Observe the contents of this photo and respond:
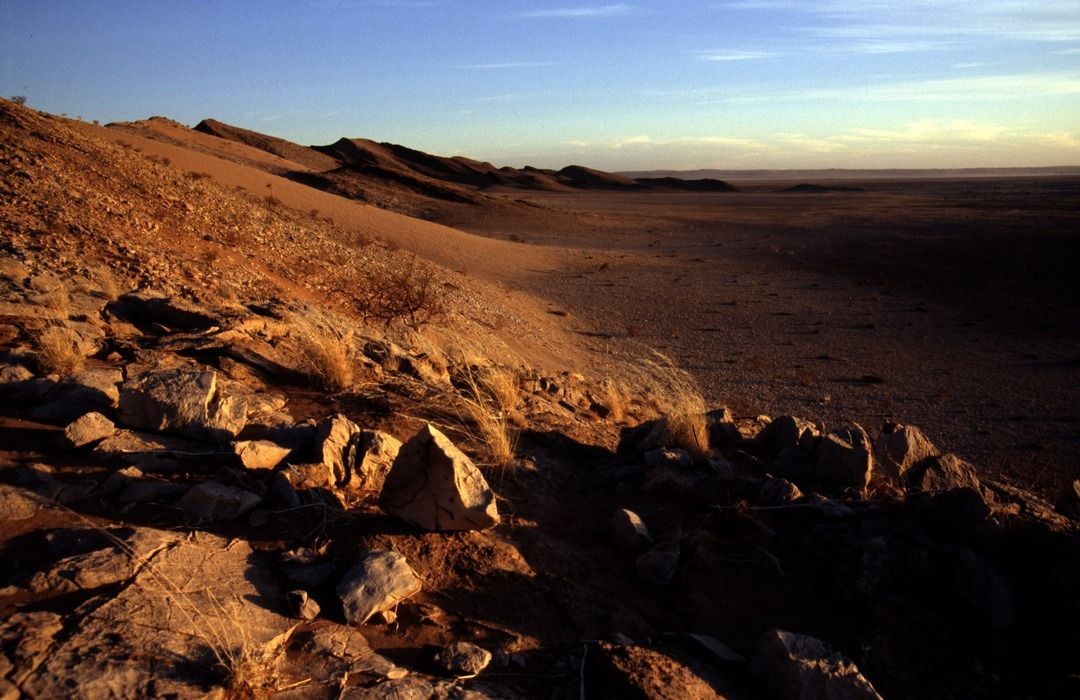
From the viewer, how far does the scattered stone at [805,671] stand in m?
2.95

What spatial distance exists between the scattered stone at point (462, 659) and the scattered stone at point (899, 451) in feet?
10.6

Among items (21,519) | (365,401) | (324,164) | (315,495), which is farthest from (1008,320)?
(324,164)

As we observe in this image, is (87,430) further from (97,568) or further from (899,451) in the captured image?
(899,451)

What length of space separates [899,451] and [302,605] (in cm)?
393

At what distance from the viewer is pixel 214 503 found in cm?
359

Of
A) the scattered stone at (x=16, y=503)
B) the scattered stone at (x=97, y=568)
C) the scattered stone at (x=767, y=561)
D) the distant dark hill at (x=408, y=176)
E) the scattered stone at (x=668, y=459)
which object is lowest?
the scattered stone at (x=767, y=561)

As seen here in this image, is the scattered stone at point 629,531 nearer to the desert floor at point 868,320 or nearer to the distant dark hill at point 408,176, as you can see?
the desert floor at point 868,320

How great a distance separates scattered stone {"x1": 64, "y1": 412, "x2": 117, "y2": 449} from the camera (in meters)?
3.91

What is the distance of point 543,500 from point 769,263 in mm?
23718

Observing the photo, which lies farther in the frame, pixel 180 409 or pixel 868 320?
pixel 868 320

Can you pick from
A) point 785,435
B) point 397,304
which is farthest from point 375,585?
point 397,304

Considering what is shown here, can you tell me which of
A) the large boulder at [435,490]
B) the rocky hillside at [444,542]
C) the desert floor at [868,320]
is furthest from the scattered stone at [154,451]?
the desert floor at [868,320]

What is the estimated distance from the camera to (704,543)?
13.4ft

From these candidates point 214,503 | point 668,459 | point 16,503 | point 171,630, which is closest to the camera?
point 171,630
